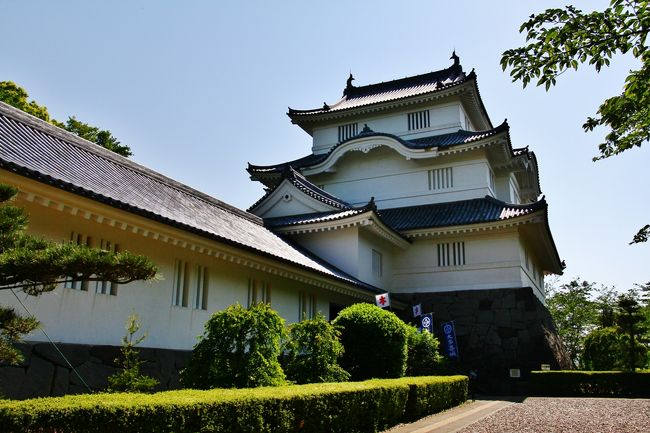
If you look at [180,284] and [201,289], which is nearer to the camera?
[180,284]

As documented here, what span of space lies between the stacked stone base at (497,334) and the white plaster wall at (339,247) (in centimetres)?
426

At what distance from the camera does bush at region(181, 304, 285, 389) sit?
8.12 m

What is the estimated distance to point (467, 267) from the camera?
20.9 metres

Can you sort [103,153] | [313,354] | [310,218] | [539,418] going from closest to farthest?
[313,354]
[539,418]
[103,153]
[310,218]

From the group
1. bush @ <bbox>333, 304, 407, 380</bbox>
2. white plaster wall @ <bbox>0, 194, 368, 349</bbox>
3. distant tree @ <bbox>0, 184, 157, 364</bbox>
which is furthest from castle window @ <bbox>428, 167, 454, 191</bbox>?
distant tree @ <bbox>0, 184, 157, 364</bbox>

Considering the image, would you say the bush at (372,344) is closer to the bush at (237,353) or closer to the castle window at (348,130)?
the bush at (237,353)

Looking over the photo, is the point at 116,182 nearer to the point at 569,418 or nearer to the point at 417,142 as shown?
the point at 569,418

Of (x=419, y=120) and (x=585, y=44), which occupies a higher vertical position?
(x=419, y=120)

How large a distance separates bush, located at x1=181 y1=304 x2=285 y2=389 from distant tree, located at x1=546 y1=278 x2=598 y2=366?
116 ft

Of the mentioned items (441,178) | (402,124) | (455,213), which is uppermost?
(402,124)

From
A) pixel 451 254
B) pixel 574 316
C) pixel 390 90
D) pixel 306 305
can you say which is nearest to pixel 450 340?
pixel 451 254

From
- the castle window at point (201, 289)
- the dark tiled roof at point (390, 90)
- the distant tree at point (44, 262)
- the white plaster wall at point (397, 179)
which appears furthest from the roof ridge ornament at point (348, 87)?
the distant tree at point (44, 262)

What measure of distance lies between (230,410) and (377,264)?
1528 cm

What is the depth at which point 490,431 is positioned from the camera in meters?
9.16
